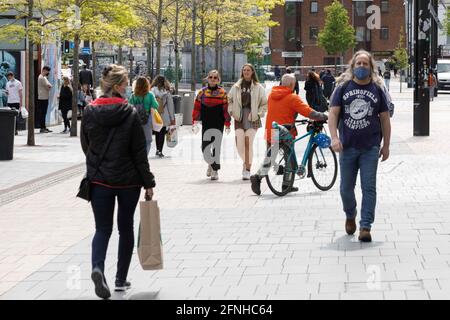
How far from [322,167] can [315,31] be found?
114 metres

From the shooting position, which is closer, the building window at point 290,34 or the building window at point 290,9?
the building window at point 290,9

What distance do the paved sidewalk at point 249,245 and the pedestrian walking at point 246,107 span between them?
0.52 metres

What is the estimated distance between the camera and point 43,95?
1116 inches

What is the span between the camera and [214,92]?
15.9 metres

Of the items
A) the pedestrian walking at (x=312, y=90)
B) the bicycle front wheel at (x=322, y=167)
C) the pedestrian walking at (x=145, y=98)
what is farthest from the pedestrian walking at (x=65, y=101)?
the bicycle front wheel at (x=322, y=167)

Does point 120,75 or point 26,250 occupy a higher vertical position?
point 120,75

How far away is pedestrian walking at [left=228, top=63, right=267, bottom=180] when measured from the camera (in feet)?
50.6

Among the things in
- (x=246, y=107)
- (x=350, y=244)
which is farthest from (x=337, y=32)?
(x=350, y=244)

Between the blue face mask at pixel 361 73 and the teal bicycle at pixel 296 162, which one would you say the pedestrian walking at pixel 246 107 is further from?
the blue face mask at pixel 361 73

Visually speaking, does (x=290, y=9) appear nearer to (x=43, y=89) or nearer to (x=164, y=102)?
(x=43, y=89)

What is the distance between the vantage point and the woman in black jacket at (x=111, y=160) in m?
7.12

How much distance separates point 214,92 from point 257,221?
205 inches
